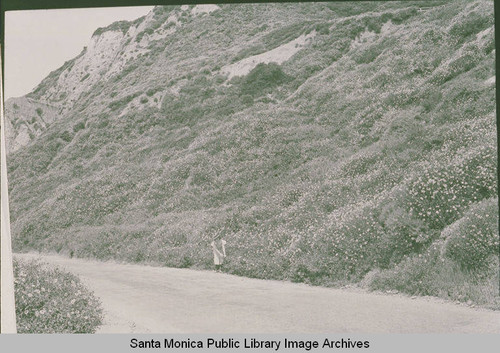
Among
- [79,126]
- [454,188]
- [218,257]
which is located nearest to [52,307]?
[218,257]

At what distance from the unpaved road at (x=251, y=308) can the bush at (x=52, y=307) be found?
1.55 feet

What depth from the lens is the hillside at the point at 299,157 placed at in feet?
36.4

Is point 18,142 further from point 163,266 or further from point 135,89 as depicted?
point 135,89

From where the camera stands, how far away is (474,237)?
1012 cm

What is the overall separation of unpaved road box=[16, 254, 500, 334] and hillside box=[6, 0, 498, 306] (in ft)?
1.93

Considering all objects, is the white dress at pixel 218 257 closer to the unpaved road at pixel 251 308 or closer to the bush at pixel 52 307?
the unpaved road at pixel 251 308

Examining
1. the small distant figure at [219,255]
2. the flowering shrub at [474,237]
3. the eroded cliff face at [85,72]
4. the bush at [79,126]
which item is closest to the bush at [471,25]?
the flowering shrub at [474,237]

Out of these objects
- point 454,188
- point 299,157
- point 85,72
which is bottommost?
point 454,188

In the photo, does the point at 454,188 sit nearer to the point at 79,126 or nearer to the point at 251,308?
the point at 251,308

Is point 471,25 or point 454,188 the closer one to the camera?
point 454,188

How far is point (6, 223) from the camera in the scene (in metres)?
11.4

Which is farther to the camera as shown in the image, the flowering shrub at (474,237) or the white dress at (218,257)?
the white dress at (218,257)

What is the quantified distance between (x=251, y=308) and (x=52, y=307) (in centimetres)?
403

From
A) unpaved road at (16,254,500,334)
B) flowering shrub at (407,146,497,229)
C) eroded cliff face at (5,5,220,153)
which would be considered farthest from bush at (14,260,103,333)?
flowering shrub at (407,146,497,229)
